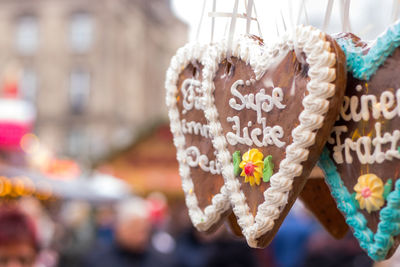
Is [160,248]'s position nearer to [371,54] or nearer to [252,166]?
[252,166]

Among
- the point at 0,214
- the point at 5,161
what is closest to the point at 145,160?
the point at 5,161

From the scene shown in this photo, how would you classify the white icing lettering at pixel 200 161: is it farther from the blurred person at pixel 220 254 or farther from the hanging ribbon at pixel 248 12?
the blurred person at pixel 220 254

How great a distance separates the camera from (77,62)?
16.0 meters

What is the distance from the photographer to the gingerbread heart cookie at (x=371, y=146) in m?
0.50

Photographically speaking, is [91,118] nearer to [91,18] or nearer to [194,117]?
[91,18]

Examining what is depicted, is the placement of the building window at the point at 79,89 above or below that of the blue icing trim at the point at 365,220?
below

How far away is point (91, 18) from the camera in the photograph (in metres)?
15.8

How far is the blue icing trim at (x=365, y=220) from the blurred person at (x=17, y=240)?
5.46 feet

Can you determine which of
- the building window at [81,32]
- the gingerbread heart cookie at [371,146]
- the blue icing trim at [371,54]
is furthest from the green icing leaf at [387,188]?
the building window at [81,32]

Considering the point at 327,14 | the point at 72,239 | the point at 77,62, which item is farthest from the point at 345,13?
the point at 77,62

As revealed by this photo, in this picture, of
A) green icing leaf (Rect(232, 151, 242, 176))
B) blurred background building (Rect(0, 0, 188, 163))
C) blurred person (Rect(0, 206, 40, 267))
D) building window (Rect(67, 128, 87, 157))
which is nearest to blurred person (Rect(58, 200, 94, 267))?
blurred person (Rect(0, 206, 40, 267))

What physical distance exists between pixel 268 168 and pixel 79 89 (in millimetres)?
16009

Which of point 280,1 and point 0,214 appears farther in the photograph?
point 0,214

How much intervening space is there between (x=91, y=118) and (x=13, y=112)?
40.0 ft
